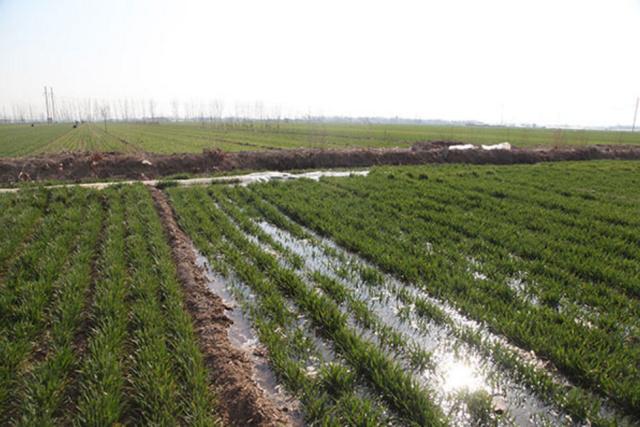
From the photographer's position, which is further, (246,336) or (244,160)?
(244,160)

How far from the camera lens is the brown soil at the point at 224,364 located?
2.89m

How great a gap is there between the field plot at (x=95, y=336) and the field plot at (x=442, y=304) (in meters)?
0.93

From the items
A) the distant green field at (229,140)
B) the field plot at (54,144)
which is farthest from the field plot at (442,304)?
the field plot at (54,144)

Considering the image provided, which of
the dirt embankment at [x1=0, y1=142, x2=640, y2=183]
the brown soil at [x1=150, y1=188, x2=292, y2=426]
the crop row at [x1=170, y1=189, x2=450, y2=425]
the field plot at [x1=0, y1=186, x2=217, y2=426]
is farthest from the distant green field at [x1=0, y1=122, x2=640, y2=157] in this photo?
the brown soil at [x1=150, y1=188, x2=292, y2=426]

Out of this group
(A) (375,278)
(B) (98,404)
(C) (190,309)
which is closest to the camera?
(B) (98,404)

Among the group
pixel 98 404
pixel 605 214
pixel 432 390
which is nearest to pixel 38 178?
pixel 98 404

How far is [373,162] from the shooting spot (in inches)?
886

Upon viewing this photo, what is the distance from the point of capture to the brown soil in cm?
289

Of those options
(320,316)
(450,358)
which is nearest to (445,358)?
(450,358)

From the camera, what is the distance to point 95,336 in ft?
12.2

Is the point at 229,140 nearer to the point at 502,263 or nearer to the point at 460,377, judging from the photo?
the point at 502,263

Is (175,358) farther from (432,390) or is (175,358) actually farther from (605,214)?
(605,214)

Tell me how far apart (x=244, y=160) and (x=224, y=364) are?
1778 centimetres

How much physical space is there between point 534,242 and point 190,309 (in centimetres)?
651
